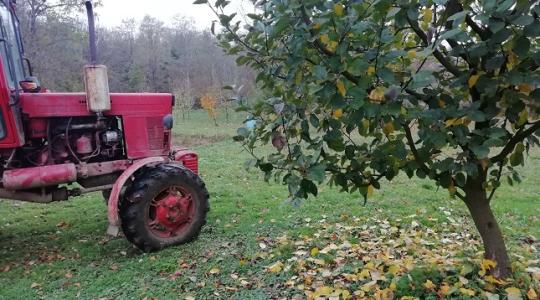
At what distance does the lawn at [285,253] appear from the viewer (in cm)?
280

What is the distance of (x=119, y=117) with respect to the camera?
4.82m

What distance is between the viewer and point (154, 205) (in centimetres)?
443

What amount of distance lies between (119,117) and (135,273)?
1812 millimetres

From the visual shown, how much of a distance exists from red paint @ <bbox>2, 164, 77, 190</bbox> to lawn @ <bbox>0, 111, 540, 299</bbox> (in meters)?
0.75

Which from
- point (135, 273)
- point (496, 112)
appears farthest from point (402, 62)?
point (135, 273)

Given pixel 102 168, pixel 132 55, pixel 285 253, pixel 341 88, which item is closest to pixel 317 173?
pixel 341 88

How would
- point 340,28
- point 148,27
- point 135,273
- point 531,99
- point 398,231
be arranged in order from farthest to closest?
point 148,27 → point 398,231 → point 135,273 → point 531,99 → point 340,28

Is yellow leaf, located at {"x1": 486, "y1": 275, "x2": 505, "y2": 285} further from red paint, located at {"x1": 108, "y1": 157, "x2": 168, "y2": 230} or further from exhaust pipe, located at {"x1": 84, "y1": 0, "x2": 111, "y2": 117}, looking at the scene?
exhaust pipe, located at {"x1": 84, "y1": 0, "x2": 111, "y2": 117}

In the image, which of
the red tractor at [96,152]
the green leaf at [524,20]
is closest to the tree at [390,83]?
the green leaf at [524,20]

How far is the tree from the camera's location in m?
1.65

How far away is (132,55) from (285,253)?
3452 cm

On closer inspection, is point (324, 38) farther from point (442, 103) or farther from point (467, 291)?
point (467, 291)

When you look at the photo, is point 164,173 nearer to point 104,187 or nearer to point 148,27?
point 104,187

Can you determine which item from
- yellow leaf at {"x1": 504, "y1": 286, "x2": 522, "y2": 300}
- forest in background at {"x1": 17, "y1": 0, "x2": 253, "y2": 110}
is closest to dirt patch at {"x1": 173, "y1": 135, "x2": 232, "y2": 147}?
forest in background at {"x1": 17, "y1": 0, "x2": 253, "y2": 110}
